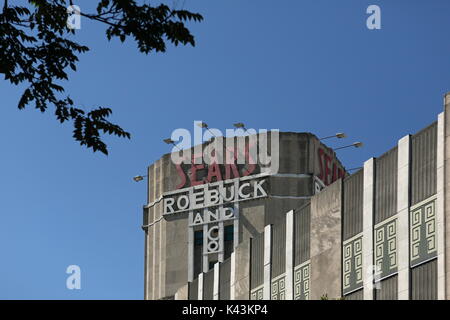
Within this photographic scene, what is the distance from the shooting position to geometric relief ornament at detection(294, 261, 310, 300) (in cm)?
5234

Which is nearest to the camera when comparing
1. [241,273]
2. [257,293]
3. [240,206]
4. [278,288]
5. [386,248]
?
[386,248]

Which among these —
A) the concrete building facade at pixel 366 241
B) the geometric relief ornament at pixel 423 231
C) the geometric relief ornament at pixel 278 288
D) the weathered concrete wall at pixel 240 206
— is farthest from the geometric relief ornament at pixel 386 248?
the weathered concrete wall at pixel 240 206

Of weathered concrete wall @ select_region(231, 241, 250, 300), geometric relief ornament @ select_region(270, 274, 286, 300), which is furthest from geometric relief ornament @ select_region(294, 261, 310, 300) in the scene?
weathered concrete wall @ select_region(231, 241, 250, 300)

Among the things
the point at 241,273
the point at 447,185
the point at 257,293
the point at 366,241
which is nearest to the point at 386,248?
the point at 366,241

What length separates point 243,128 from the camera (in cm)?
9231

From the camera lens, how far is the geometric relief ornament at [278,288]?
5516 centimetres

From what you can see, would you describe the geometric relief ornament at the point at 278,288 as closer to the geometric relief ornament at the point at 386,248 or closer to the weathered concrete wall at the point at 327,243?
the weathered concrete wall at the point at 327,243

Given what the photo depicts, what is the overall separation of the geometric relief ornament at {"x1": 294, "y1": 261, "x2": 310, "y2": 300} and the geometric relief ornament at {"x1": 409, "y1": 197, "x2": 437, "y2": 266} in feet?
34.5

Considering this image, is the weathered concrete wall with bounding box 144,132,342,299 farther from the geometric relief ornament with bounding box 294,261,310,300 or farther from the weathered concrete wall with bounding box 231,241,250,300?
the geometric relief ornament with bounding box 294,261,310,300

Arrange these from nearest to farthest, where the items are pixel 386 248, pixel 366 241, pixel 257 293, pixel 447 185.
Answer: pixel 447 185, pixel 386 248, pixel 366 241, pixel 257 293

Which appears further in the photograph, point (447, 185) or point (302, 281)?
point (302, 281)

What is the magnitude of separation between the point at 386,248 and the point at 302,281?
354 inches

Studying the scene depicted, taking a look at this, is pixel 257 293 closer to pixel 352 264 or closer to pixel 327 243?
pixel 327 243

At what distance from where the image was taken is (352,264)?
4747cm
